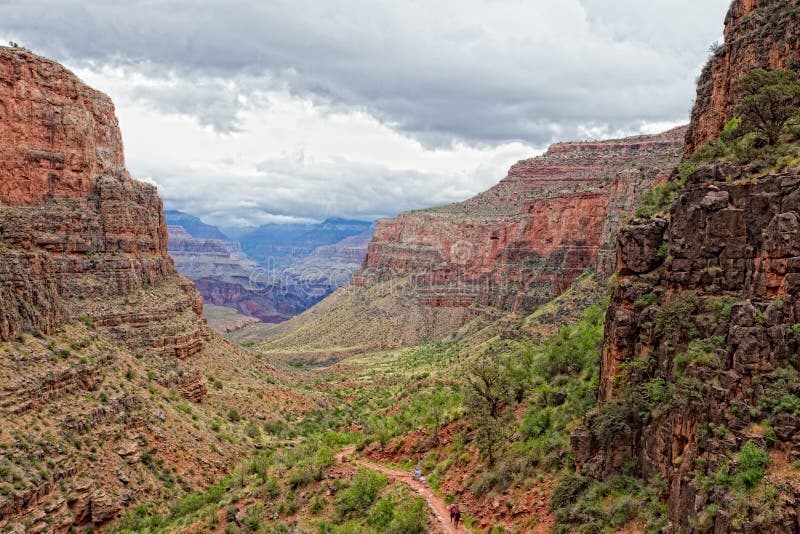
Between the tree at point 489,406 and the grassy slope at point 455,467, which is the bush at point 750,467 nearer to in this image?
the grassy slope at point 455,467

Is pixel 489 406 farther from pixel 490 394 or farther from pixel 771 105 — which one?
pixel 771 105

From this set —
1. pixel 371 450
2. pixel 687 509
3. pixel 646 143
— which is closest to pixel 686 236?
pixel 687 509

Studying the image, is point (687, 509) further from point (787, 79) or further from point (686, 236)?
point (787, 79)

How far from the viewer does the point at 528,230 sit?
368ft

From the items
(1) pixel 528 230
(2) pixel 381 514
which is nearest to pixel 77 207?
(2) pixel 381 514

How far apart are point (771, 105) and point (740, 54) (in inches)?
270

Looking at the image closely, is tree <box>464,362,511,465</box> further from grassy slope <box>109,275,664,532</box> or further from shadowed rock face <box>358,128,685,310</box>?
shadowed rock face <box>358,128,685,310</box>

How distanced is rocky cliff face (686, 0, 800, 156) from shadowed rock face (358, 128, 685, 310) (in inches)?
1741

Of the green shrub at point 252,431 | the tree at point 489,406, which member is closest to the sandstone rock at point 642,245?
the tree at point 489,406

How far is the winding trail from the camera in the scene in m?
26.5

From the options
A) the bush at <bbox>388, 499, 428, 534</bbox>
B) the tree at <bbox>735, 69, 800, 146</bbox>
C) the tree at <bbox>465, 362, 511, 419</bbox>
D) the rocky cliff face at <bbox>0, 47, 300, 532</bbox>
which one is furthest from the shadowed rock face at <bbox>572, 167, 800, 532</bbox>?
the rocky cliff face at <bbox>0, 47, 300, 532</bbox>

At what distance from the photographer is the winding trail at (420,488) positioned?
26.5 meters

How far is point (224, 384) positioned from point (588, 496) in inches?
2004

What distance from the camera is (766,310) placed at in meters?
17.0
